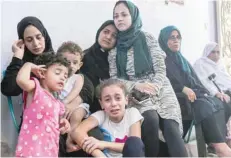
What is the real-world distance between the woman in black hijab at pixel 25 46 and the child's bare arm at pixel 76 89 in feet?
0.55

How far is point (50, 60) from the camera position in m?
1.23

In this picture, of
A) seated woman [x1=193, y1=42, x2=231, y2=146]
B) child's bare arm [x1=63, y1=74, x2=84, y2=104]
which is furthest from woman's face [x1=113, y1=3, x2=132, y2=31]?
seated woman [x1=193, y1=42, x2=231, y2=146]

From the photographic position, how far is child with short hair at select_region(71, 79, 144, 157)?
1.22 metres

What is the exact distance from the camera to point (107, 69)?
1387 mm

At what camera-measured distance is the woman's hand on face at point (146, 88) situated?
1354 mm

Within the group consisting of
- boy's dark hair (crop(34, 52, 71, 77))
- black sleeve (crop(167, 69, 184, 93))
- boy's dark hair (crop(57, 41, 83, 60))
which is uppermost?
boy's dark hair (crop(57, 41, 83, 60))

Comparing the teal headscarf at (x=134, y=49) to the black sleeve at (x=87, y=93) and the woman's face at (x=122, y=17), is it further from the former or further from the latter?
the black sleeve at (x=87, y=93)

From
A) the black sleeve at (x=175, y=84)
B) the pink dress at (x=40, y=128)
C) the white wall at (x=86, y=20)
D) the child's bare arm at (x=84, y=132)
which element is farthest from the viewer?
the black sleeve at (x=175, y=84)

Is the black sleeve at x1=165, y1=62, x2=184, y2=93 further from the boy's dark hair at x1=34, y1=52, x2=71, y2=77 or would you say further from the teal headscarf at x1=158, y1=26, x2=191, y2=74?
the boy's dark hair at x1=34, y1=52, x2=71, y2=77

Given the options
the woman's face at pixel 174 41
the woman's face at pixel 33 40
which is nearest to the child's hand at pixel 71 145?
the woman's face at pixel 33 40

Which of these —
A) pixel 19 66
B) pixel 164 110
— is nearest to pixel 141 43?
pixel 164 110

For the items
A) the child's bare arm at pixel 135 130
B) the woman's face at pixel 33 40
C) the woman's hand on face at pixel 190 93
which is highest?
the woman's face at pixel 33 40

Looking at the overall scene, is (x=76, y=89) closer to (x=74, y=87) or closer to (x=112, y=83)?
(x=74, y=87)

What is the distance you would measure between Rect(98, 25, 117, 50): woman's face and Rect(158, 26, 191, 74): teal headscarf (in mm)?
212
